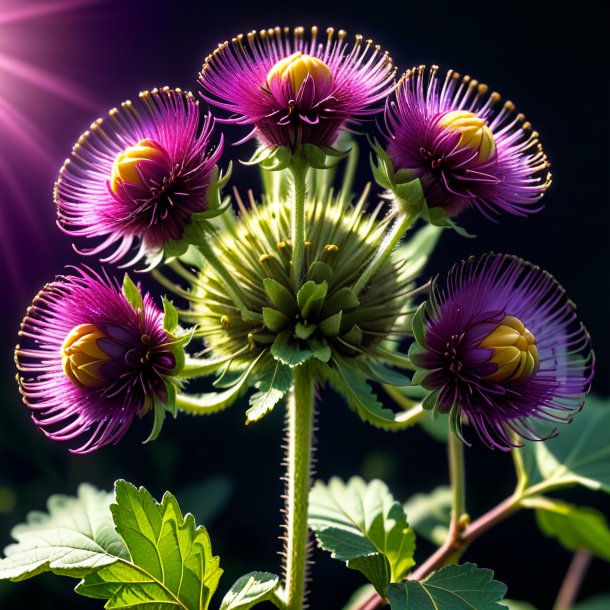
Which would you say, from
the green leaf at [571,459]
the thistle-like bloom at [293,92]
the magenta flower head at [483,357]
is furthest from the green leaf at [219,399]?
the green leaf at [571,459]

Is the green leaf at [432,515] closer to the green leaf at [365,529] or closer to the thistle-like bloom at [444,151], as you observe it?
the green leaf at [365,529]

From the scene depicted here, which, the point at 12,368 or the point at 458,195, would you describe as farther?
the point at 12,368

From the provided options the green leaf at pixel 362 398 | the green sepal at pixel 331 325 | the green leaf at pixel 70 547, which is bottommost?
the green leaf at pixel 70 547

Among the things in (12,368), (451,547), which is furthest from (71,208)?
(12,368)

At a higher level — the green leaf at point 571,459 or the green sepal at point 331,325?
the green sepal at point 331,325

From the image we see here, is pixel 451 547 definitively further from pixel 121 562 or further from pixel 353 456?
pixel 353 456

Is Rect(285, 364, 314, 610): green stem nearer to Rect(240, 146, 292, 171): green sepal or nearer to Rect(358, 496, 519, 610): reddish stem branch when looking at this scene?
Rect(358, 496, 519, 610): reddish stem branch

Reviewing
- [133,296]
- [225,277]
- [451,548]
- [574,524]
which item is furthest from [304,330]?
[574,524]
